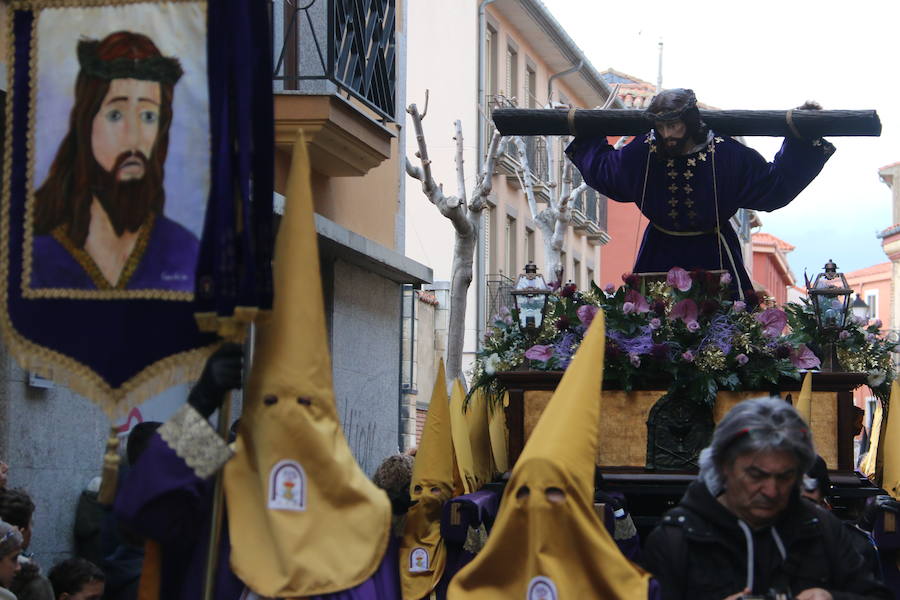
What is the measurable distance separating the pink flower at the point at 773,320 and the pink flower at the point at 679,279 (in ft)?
1.10

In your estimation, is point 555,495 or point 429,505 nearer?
point 555,495

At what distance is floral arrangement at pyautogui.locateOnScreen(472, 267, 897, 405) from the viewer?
6.72 m

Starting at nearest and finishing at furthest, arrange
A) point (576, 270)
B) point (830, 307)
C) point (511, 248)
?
point (830, 307)
point (511, 248)
point (576, 270)

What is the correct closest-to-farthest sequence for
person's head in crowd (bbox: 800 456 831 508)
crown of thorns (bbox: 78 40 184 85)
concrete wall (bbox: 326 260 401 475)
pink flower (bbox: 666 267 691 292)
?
crown of thorns (bbox: 78 40 184 85)
person's head in crowd (bbox: 800 456 831 508)
pink flower (bbox: 666 267 691 292)
concrete wall (bbox: 326 260 401 475)

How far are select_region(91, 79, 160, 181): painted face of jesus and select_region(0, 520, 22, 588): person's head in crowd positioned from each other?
2186 millimetres

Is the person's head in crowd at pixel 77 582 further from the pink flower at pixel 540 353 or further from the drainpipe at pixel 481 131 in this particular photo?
the drainpipe at pixel 481 131

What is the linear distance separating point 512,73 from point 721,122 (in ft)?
77.9

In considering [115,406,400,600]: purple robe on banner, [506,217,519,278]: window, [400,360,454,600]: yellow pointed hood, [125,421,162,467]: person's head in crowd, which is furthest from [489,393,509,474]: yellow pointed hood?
[506,217,519,278]: window

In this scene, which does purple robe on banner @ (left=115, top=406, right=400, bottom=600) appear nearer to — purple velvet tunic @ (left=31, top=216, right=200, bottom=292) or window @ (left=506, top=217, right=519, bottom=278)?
purple velvet tunic @ (left=31, top=216, right=200, bottom=292)

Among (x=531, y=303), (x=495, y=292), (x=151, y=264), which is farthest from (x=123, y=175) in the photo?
(x=495, y=292)

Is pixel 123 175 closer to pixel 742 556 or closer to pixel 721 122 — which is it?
pixel 742 556

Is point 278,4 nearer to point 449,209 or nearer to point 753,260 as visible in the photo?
point 449,209

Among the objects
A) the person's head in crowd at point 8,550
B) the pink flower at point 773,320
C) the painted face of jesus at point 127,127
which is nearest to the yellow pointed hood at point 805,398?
the pink flower at point 773,320

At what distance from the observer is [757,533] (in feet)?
13.5
